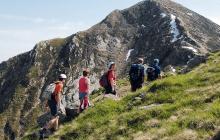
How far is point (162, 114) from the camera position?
21.1 metres

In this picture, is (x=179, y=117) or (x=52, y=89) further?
(x=52, y=89)

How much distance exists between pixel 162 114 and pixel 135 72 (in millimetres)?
9581

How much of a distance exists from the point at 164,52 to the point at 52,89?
158 metres

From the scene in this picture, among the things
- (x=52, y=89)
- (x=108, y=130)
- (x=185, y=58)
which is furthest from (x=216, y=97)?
(x=185, y=58)

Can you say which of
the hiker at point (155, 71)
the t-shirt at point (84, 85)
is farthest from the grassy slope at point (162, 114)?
the hiker at point (155, 71)

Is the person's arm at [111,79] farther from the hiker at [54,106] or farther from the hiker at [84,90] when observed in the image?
the hiker at [54,106]

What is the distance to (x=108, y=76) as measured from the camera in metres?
29.8

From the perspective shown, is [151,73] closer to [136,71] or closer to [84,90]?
[136,71]

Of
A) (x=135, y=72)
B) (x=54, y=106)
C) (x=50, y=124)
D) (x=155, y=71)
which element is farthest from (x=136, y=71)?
(x=50, y=124)

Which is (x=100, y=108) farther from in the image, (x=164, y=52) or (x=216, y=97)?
(x=164, y=52)

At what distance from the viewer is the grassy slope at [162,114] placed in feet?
60.8

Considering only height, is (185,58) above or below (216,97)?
below

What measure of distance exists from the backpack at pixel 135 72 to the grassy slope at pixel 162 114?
3.85m

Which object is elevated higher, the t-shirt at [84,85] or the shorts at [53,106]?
the t-shirt at [84,85]
